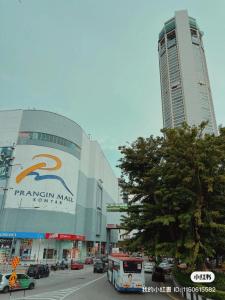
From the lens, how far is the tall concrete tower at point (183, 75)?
10456 centimetres

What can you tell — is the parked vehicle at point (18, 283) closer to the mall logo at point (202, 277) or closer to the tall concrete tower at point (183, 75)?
the mall logo at point (202, 277)

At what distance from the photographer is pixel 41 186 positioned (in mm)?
57531

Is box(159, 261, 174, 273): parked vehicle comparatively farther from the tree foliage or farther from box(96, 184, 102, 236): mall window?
box(96, 184, 102, 236): mall window

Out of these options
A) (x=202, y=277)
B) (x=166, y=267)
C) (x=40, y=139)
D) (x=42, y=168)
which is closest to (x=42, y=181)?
(x=42, y=168)

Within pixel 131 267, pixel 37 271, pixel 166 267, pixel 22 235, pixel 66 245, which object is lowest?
pixel 37 271

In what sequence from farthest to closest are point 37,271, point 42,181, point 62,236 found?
point 62,236 < point 42,181 < point 37,271

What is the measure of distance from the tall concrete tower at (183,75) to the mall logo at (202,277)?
79.2m

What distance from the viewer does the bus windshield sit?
66.4 feet

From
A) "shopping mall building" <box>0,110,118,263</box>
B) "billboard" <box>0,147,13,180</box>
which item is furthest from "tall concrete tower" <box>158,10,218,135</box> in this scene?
Answer: "billboard" <box>0,147,13,180</box>

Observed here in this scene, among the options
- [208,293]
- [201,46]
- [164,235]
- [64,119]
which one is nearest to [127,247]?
[164,235]

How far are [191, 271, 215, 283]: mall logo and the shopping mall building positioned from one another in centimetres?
4029

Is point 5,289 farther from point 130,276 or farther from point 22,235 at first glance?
point 22,235

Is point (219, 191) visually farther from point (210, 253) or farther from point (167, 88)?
point (167, 88)

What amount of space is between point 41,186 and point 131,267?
41.0 meters
